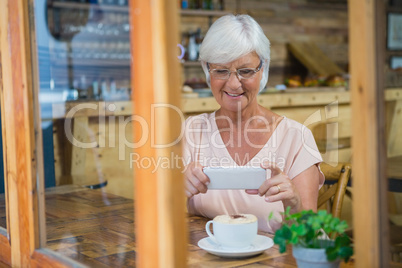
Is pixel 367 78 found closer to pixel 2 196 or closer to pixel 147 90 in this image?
pixel 147 90

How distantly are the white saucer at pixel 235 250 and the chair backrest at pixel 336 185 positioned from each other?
0.67 m

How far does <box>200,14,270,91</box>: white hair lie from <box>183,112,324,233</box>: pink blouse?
0.31m

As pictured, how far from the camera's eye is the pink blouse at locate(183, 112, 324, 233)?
1.97 meters

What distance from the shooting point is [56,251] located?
1.49 meters

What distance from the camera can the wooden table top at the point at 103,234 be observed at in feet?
4.46

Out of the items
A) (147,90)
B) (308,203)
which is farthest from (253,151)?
(147,90)

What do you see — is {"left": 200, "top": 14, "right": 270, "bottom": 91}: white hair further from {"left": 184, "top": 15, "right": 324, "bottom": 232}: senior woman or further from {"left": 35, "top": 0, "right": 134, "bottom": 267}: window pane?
{"left": 35, "top": 0, "right": 134, "bottom": 267}: window pane

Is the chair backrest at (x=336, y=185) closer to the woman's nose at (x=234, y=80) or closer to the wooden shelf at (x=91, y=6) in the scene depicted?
the woman's nose at (x=234, y=80)

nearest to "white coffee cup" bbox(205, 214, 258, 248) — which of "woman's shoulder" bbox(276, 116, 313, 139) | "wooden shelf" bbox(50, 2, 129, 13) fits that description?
"woman's shoulder" bbox(276, 116, 313, 139)

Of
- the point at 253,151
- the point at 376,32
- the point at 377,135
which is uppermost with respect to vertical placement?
the point at 376,32

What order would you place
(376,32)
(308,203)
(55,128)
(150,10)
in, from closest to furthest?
(376,32)
(150,10)
(308,203)
(55,128)

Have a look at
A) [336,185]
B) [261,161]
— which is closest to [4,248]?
→ [261,161]

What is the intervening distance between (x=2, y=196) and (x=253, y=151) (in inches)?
44.0

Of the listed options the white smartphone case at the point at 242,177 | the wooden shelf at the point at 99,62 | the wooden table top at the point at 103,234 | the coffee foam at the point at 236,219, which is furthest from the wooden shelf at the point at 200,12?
the coffee foam at the point at 236,219
